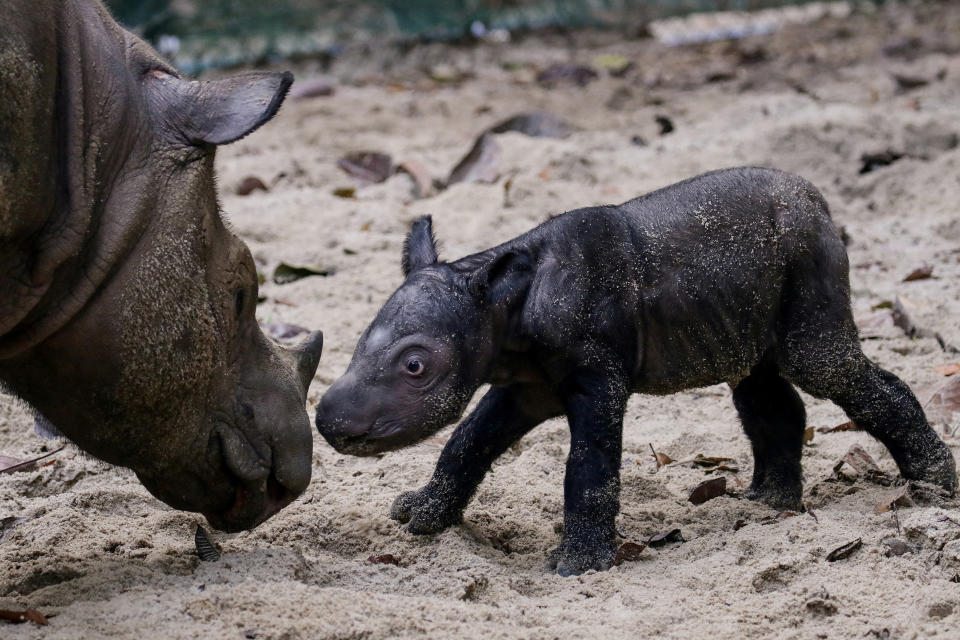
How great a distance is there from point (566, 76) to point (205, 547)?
7957 mm

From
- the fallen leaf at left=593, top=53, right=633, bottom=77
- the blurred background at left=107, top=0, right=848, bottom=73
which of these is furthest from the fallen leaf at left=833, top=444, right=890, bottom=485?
the blurred background at left=107, top=0, right=848, bottom=73

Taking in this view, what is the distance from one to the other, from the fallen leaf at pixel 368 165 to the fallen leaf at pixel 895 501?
4578 millimetres

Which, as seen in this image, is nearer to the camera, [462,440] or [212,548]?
[212,548]

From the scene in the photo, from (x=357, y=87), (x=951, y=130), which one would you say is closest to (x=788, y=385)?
(x=951, y=130)

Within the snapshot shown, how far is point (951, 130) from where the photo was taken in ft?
26.4

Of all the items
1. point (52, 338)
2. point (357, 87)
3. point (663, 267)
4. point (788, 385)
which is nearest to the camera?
point (52, 338)

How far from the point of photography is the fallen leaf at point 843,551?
3643 millimetres

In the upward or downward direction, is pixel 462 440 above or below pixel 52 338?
below

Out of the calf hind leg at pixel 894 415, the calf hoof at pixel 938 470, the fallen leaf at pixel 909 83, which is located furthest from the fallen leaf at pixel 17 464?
the fallen leaf at pixel 909 83

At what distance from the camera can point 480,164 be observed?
791cm

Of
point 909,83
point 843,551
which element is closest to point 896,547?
point 843,551

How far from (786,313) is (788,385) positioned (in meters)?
0.36

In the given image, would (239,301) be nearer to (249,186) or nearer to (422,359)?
(422,359)

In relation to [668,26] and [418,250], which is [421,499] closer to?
[418,250]
